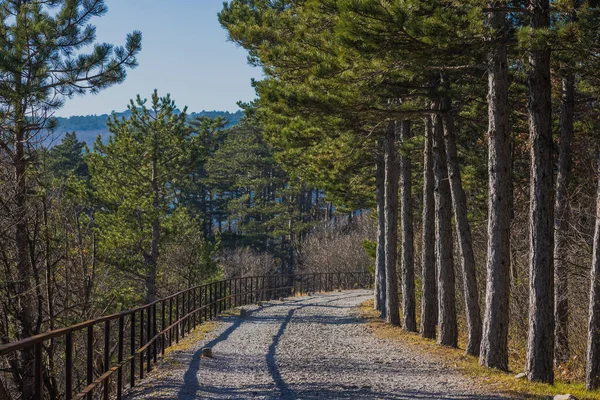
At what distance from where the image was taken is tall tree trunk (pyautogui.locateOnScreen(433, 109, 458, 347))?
14.3 meters

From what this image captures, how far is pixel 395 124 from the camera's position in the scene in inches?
782

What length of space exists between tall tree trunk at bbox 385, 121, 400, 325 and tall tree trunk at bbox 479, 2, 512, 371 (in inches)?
333

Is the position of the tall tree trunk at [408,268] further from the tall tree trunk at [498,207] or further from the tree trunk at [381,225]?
the tall tree trunk at [498,207]

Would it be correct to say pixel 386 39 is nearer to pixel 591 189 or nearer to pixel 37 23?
pixel 37 23

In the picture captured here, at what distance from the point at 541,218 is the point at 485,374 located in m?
2.77

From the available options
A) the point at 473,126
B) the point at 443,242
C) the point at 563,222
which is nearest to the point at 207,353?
the point at 443,242

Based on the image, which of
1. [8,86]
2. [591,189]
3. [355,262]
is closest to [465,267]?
[591,189]

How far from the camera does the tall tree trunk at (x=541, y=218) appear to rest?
9.50m

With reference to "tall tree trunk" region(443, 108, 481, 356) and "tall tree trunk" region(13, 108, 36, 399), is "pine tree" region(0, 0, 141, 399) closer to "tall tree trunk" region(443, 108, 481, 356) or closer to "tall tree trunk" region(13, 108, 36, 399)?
"tall tree trunk" region(13, 108, 36, 399)

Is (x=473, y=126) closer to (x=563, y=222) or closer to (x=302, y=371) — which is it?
(x=563, y=222)

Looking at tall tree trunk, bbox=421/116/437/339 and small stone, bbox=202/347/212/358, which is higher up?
tall tree trunk, bbox=421/116/437/339

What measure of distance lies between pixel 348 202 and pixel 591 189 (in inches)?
500

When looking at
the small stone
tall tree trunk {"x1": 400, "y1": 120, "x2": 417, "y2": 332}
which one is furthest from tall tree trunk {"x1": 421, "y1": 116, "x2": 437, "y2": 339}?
the small stone

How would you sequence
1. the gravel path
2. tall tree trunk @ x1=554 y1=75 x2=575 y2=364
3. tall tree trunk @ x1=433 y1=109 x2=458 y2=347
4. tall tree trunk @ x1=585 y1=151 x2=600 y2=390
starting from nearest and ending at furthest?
the gravel path → tall tree trunk @ x1=585 y1=151 x2=600 y2=390 → tall tree trunk @ x1=433 y1=109 x2=458 y2=347 → tall tree trunk @ x1=554 y1=75 x2=575 y2=364
